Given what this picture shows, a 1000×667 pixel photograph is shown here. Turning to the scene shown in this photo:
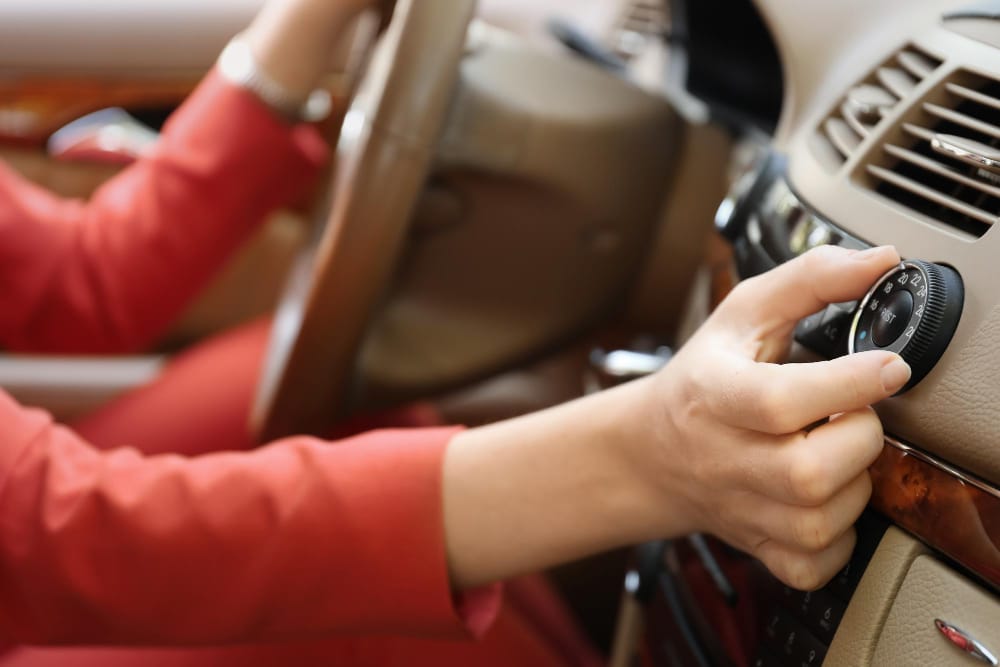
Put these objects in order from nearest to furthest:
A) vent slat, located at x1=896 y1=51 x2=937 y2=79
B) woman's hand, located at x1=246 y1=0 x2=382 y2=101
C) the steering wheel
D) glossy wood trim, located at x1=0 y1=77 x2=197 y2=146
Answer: vent slat, located at x1=896 y1=51 x2=937 y2=79, the steering wheel, woman's hand, located at x1=246 y1=0 x2=382 y2=101, glossy wood trim, located at x1=0 y1=77 x2=197 y2=146

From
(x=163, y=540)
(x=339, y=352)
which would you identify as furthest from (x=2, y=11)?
(x=163, y=540)

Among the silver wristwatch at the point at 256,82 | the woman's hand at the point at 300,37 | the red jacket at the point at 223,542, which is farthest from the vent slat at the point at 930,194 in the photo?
the silver wristwatch at the point at 256,82

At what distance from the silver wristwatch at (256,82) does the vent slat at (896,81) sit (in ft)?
1.75

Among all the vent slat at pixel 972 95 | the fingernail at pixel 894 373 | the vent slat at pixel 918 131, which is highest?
the vent slat at pixel 972 95

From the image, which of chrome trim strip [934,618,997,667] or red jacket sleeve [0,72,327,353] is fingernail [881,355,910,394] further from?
red jacket sleeve [0,72,327,353]

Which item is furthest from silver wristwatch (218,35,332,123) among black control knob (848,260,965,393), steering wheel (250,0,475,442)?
black control knob (848,260,965,393)

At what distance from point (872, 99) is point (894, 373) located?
19cm

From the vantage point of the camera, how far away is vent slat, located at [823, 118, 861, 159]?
0.52 m

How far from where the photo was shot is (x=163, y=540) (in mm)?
540

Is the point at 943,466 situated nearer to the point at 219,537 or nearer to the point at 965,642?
the point at 965,642

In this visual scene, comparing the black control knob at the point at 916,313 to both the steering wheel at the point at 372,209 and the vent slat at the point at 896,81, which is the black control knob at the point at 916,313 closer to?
the vent slat at the point at 896,81

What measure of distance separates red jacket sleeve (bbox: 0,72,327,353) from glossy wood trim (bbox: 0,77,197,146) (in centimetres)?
39

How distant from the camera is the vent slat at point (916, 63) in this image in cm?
49

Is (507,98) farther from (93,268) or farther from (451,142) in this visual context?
(93,268)
